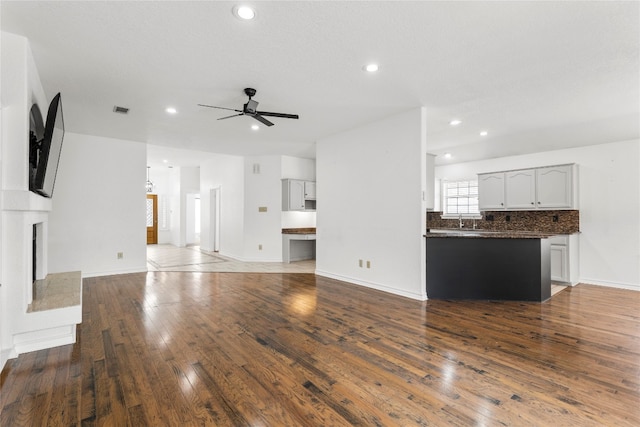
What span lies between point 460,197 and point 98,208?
7.82m

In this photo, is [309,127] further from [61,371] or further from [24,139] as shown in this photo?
[61,371]

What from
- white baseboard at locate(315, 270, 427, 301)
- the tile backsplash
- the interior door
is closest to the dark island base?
white baseboard at locate(315, 270, 427, 301)

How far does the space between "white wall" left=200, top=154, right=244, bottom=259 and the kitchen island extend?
495cm

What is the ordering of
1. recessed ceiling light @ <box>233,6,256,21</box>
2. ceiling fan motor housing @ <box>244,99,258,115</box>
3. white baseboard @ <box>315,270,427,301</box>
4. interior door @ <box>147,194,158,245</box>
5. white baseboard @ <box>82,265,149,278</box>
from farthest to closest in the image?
interior door @ <box>147,194,158,245</box> → white baseboard @ <box>82,265,149,278</box> → white baseboard @ <box>315,270,427,301</box> → ceiling fan motor housing @ <box>244,99,258,115</box> → recessed ceiling light @ <box>233,6,256,21</box>

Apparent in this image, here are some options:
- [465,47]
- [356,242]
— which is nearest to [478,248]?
[356,242]

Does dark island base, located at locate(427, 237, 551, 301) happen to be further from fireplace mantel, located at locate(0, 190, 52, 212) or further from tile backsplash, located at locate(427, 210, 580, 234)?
fireplace mantel, located at locate(0, 190, 52, 212)

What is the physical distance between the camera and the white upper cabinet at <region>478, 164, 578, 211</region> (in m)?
5.62

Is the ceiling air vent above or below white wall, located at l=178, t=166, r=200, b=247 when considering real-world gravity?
above

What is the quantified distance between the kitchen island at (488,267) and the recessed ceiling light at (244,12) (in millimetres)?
3392

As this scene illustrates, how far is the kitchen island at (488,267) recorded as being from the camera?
4234 mm

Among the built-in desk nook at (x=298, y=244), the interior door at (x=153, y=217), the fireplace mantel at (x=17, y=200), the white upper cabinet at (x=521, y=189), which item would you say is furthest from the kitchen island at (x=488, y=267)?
the interior door at (x=153, y=217)

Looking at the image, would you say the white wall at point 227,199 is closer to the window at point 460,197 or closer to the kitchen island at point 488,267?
the kitchen island at point 488,267

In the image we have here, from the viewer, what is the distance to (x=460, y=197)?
7723mm

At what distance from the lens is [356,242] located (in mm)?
5371
